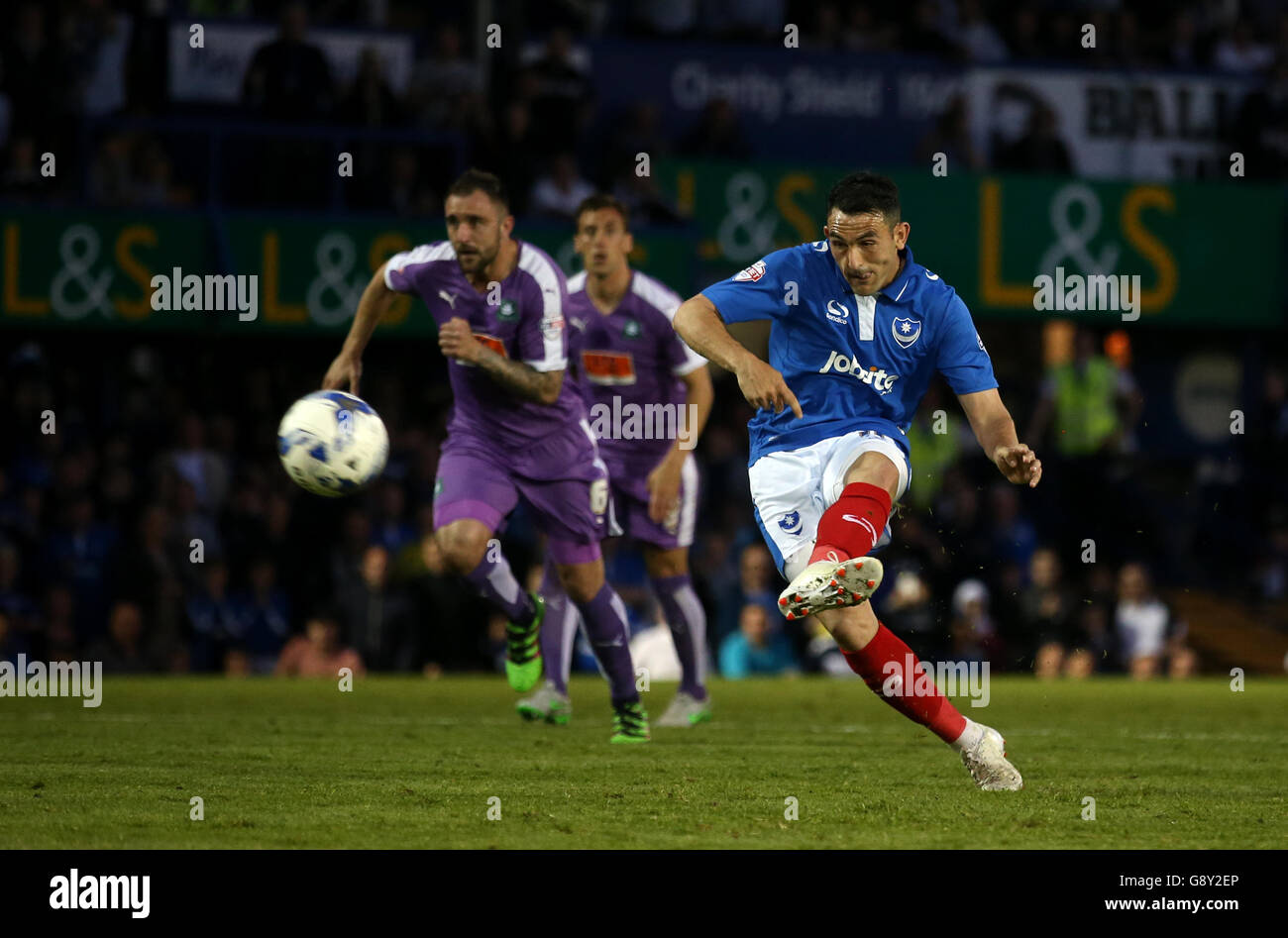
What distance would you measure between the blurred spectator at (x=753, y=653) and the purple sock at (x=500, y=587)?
5.53 metres

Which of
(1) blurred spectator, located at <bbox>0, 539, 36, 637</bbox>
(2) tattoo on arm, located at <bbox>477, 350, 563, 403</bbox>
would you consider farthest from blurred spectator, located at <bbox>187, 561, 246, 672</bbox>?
(2) tattoo on arm, located at <bbox>477, 350, 563, 403</bbox>

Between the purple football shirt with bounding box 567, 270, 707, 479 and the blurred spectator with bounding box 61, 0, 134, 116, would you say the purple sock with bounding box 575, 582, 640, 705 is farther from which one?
the blurred spectator with bounding box 61, 0, 134, 116

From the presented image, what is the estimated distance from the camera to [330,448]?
322 inches

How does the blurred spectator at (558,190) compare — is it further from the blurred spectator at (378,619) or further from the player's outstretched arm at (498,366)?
the player's outstretched arm at (498,366)

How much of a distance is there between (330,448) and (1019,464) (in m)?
3.04

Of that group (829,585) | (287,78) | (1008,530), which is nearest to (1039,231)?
(1008,530)

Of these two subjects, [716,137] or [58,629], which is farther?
[716,137]

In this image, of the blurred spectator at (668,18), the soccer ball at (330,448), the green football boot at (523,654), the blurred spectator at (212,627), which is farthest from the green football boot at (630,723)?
the blurred spectator at (668,18)

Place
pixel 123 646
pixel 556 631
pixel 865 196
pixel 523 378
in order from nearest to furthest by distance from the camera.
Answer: pixel 865 196 < pixel 523 378 < pixel 556 631 < pixel 123 646

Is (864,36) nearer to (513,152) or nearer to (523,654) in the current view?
(513,152)

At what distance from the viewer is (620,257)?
1038cm

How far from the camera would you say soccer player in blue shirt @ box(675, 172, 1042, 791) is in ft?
22.7

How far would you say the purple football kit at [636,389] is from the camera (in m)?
10.4

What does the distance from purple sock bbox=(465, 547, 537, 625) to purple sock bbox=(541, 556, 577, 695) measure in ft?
2.35
